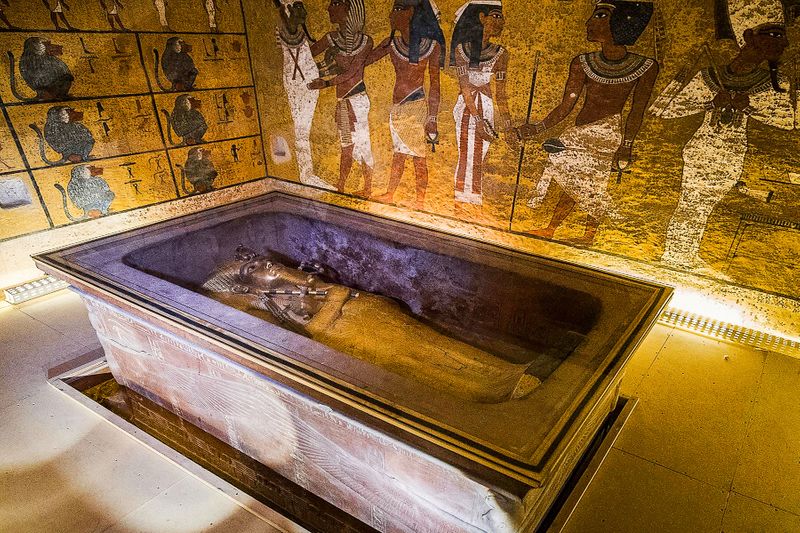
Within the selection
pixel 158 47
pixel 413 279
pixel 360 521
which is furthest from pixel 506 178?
pixel 158 47

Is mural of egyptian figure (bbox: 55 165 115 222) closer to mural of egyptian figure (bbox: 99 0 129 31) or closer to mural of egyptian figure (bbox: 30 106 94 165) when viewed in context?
mural of egyptian figure (bbox: 30 106 94 165)

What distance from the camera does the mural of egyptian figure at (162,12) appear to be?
3.82 meters

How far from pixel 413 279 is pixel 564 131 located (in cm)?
140

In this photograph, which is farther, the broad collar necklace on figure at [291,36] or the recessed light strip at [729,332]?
the broad collar necklace on figure at [291,36]

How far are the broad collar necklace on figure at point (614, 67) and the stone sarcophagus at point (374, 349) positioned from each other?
119cm

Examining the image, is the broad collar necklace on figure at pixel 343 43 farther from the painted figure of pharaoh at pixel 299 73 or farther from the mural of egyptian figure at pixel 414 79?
the painted figure of pharaoh at pixel 299 73

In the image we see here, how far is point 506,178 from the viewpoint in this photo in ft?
10.9

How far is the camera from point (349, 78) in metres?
3.80

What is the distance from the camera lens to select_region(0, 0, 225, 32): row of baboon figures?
3.26 m

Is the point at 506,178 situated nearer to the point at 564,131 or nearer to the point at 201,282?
the point at 564,131

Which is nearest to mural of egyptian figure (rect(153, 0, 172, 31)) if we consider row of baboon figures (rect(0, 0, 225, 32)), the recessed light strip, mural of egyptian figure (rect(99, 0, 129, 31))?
row of baboon figures (rect(0, 0, 225, 32))

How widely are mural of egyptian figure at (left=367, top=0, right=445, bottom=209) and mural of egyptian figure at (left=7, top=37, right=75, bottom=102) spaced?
2370 millimetres

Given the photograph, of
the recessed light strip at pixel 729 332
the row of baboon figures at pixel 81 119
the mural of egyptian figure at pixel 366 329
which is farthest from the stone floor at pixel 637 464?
the row of baboon figures at pixel 81 119

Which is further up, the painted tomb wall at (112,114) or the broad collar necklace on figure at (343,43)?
the broad collar necklace on figure at (343,43)
